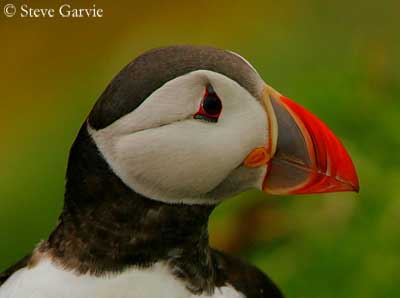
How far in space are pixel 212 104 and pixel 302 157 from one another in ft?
0.61

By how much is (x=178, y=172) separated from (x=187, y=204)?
8cm

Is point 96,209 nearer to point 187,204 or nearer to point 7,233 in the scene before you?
point 187,204

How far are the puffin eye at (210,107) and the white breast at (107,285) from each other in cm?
27

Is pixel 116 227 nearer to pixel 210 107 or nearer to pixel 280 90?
pixel 210 107

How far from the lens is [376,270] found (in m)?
2.52

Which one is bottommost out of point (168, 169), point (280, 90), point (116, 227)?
point (280, 90)

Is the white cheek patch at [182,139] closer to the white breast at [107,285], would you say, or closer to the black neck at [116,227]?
the black neck at [116,227]

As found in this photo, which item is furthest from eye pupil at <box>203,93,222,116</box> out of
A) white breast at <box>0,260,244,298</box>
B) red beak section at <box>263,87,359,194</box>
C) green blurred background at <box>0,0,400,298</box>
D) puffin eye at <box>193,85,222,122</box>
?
green blurred background at <box>0,0,400,298</box>

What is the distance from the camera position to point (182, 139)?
53.1 inches

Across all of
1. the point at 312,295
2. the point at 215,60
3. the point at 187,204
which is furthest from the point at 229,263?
the point at 312,295

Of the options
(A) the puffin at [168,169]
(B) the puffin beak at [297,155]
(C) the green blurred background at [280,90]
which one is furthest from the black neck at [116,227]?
(C) the green blurred background at [280,90]

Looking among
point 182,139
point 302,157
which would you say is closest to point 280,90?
point 302,157

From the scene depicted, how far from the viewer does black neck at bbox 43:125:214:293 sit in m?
1.41

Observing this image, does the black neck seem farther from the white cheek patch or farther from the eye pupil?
the eye pupil
